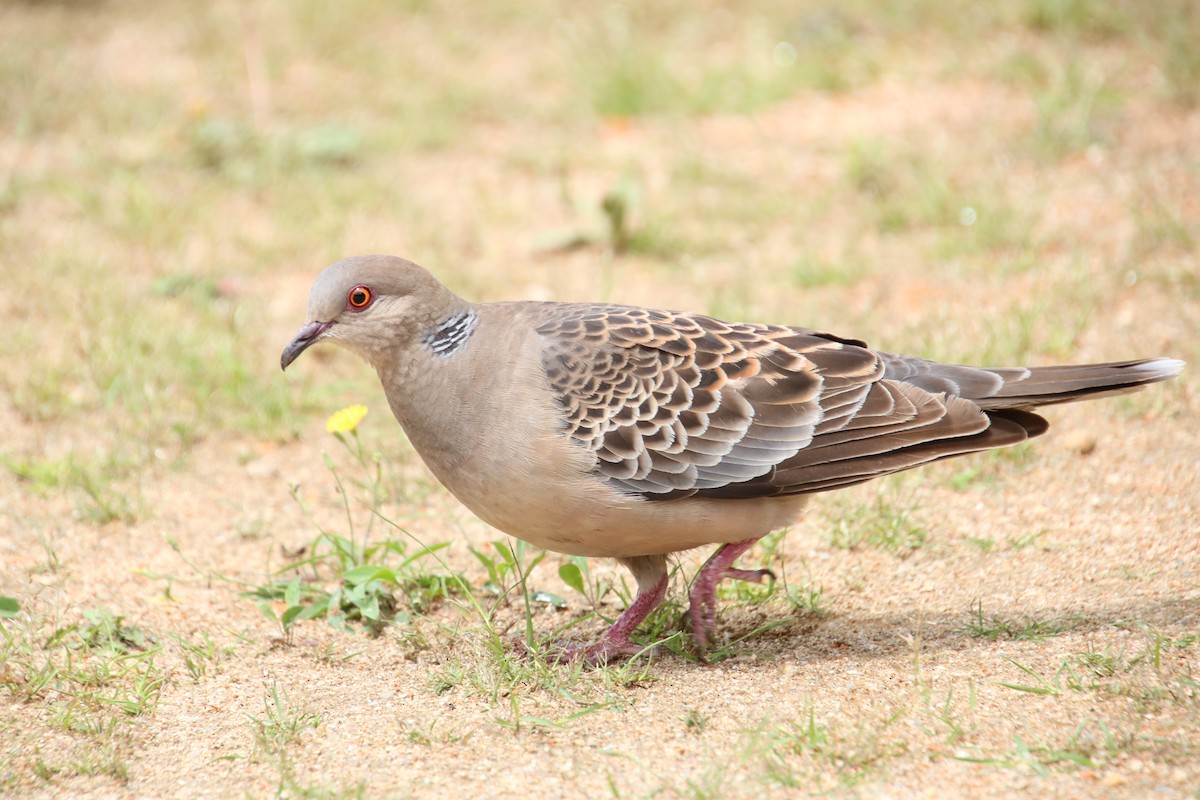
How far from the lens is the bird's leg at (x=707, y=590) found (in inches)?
163

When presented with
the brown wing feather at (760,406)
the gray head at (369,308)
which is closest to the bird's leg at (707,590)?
the brown wing feather at (760,406)

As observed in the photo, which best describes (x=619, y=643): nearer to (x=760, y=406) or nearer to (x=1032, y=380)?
(x=760, y=406)

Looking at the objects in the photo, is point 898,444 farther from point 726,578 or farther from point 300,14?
point 300,14

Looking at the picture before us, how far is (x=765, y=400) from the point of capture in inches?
164

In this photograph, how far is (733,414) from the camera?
13.5 feet

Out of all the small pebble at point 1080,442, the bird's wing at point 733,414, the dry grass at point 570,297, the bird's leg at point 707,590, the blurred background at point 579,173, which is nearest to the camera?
the dry grass at point 570,297

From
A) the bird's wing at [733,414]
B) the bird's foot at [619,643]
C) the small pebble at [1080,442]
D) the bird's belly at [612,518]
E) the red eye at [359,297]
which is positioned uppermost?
the red eye at [359,297]

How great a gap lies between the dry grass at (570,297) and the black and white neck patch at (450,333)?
78 centimetres

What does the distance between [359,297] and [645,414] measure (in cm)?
105

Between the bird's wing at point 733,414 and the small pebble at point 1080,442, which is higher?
the bird's wing at point 733,414

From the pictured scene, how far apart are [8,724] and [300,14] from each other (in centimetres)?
715

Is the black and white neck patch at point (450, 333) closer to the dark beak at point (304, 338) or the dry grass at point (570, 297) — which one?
the dark beak at point (304, 338)

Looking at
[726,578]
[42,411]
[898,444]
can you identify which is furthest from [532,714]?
[42,411]

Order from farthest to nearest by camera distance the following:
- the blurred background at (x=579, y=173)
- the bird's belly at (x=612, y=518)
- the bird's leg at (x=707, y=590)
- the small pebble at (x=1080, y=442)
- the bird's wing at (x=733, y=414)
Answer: the blurred background at (x=579, y=173), the small pebble at (x=1080, y=442), the bird's leg at (x=707, y=590), the bird's wing at (x=733, y=414), the bird's belly at (x=612, y=518)
